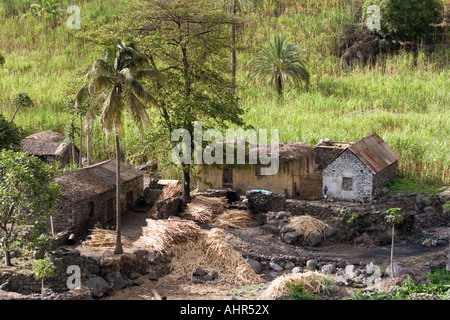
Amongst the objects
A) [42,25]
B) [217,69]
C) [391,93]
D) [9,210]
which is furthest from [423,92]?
[42,25]

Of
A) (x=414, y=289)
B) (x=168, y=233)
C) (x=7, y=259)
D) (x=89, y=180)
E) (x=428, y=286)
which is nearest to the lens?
Answer: (x=414, y=289)

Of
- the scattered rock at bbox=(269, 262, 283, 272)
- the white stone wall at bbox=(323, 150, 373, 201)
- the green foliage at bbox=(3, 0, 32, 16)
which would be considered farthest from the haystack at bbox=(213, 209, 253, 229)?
the green foliage at bbox=(3, 0, 32, 16)

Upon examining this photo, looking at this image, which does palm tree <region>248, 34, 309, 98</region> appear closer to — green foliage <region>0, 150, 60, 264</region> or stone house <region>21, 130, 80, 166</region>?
stone house <region>21, 130, 80, 166</region>

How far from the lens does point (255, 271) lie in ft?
65.9

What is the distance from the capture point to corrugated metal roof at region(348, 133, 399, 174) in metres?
24.8

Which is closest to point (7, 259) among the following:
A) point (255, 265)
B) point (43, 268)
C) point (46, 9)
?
point (43, 268)

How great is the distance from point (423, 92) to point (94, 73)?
22.0 meters

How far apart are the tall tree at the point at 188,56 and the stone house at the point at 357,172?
4470 mm

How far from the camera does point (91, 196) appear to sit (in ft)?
73.0

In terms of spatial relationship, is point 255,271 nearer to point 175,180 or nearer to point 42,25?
point 175,180

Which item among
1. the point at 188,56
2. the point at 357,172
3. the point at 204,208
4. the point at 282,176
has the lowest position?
the point at 204,208

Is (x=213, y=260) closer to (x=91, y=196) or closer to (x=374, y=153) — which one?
(x=91, y=196)

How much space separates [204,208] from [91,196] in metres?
4.55

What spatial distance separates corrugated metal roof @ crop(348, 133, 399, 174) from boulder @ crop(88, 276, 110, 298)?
11521 mm
